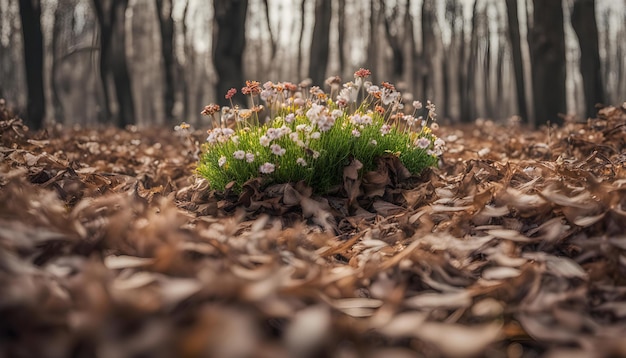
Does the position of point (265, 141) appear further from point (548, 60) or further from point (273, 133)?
point (548, 60)

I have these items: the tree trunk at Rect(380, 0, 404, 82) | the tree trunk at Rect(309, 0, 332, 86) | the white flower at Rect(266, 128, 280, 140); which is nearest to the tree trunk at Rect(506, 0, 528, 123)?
the tree trunk at Rect(380, 0, 404, 82)

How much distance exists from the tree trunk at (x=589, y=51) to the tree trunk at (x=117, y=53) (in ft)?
34.5

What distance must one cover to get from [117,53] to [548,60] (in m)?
10.8

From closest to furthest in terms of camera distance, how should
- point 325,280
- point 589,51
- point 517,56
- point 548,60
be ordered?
point 325,280 → point 548,60 → point 589,51 → point 517,56

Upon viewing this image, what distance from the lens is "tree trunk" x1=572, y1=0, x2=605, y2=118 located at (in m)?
8.22

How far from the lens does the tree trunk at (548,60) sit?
280 inches

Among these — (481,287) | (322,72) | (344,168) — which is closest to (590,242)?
(481,287)

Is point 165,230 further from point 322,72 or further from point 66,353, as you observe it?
point 322,72

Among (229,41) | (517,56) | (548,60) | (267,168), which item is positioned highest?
(229,41)

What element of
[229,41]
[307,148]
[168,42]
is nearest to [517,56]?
[229,41]

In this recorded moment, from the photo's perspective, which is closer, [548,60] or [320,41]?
[548,60]

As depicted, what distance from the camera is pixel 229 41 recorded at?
9688 millimetres

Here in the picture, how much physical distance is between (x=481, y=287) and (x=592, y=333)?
297mm

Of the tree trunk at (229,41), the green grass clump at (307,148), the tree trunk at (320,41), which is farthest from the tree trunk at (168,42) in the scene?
the green grass clump at (307,148)
